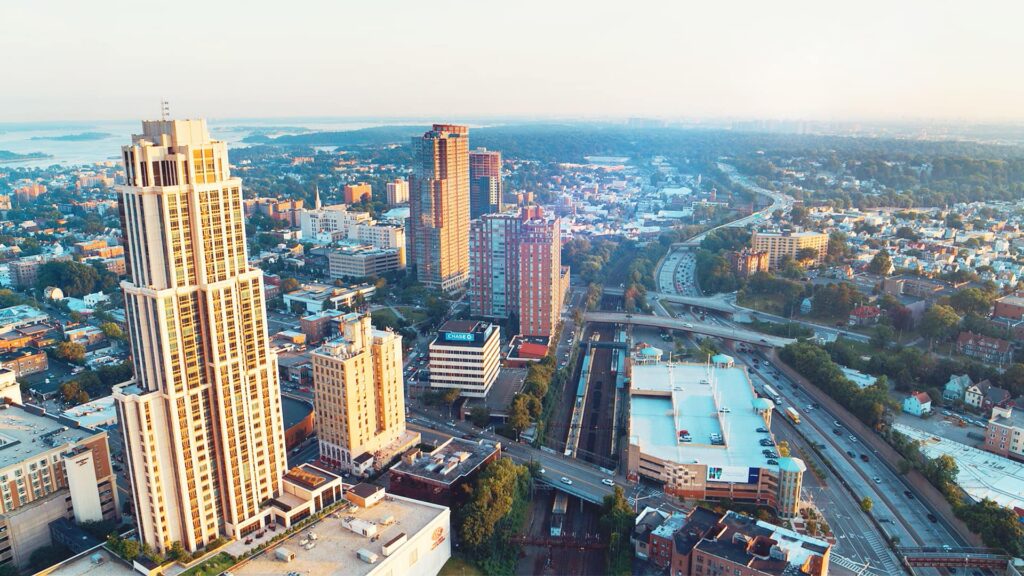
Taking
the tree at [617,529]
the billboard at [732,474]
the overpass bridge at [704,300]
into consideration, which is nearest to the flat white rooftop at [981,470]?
the billboard at [732,474]

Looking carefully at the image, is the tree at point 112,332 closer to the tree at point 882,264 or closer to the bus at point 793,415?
the bus at point 793,415

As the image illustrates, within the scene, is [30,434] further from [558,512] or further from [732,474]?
[732,474]

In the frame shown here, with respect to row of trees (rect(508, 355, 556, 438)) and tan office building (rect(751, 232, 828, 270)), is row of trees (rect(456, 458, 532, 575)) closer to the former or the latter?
row of trees (rect(508, 355, 556, 438))

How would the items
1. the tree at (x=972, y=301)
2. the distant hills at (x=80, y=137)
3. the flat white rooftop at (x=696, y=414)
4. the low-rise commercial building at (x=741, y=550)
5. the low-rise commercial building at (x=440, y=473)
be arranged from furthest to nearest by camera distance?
the distant hills at (x=80, y=137), the tree at (x=972, y=301), the flat white rooftop at (x=696, y=414), the low-rise commercial building at (x=440, y=473), the low-rise commercial building at (x=741, y=550)

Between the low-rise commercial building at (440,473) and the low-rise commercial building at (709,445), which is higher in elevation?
the low-rise commercial building at (440,473)

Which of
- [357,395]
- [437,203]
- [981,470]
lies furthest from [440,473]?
[437,203]

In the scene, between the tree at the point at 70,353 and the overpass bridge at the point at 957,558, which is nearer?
the overpass bridge at the point at 957,558

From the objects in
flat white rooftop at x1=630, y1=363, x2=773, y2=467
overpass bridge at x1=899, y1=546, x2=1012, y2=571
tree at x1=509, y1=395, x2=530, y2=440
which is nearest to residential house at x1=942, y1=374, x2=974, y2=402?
flat white rooftop at x1=630, y1=363, x2=773, y2=467
